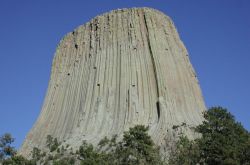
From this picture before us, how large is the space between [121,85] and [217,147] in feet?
75.0

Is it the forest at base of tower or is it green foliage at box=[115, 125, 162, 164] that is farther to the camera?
green foliage at box=[115, 125, 162, 164]

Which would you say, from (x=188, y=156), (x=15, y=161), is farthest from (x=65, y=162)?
(x=188, y=156)

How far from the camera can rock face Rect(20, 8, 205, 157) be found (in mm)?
57625

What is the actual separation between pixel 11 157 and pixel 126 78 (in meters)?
19.4

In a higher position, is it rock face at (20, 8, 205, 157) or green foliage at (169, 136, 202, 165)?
rock face at (20, 8, 205, 157)

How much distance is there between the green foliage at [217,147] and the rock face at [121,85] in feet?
31.6

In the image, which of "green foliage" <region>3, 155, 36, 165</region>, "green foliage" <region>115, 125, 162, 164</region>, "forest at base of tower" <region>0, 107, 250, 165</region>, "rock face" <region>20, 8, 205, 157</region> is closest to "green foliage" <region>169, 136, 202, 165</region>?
"forest at base of tower" <region>0, 107, 250, 165</region>

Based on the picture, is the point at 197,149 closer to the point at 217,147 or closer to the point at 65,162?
the point at 217,147

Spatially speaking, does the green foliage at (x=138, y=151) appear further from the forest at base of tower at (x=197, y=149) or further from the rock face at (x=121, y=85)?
the rock face at (x=121, y=85)

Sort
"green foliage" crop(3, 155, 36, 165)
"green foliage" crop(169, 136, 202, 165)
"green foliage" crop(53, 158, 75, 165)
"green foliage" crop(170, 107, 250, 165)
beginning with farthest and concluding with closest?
"green foliage" crop(53, 158, 75, 165) → "green foliage" crop(3, 155, 36, 165) → "green foliage" crop(169, 136, 202, 165) → "green foliage" crop(170, 107, 250, 165)

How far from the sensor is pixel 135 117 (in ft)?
188

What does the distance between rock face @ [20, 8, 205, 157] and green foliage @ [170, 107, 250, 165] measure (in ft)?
31.6

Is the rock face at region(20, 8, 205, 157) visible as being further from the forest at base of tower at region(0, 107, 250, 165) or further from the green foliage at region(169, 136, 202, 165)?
the green foliage at region(169, 136, 202, 165)

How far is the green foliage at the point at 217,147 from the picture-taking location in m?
38.8
